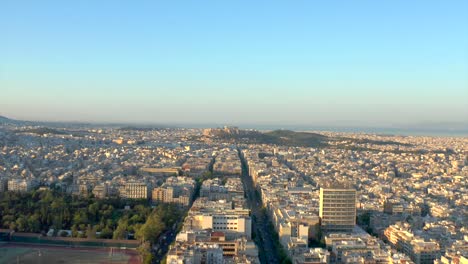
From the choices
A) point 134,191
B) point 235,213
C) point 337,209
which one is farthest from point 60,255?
point 337,209

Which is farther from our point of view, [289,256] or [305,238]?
[305,238]

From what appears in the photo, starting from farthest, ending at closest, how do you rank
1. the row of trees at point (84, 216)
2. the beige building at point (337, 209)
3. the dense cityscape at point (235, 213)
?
the beige building at point (337, 209) < the row of trees at point (84, 216) < the dense cityscape at point (235, 213)

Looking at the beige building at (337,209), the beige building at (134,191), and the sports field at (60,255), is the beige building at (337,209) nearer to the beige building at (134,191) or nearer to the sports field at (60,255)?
the sports field at (60,255)

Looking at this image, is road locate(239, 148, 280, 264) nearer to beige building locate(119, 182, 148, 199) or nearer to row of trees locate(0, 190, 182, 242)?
row of trees locate(0, 190, 182, 242)

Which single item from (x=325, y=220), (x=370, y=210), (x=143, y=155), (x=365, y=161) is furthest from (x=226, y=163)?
(x=325, y=220)

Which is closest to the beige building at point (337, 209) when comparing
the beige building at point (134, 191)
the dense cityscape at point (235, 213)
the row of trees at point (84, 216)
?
the dense cityscape at point (235, 213)

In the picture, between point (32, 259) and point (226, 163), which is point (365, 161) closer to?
point (226, 163)
